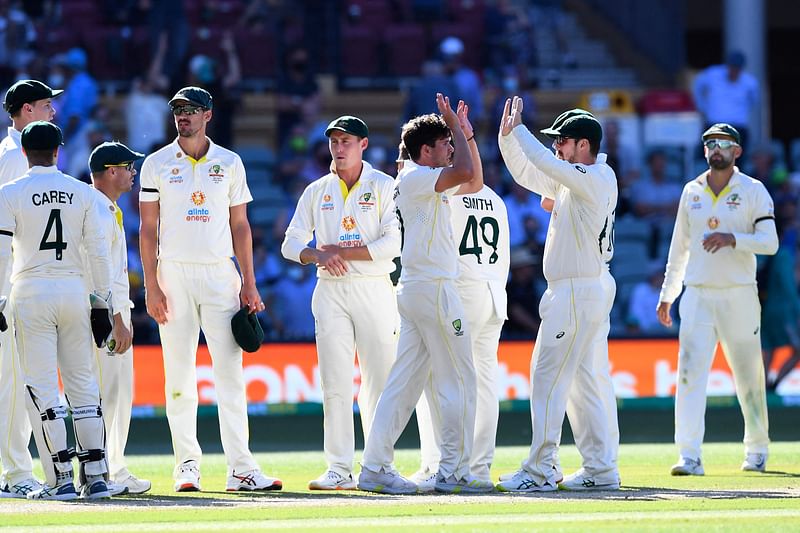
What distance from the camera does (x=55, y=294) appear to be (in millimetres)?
8922

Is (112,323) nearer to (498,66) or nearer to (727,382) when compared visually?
(727,382)

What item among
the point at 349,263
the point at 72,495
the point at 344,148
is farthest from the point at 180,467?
the point at 344,148

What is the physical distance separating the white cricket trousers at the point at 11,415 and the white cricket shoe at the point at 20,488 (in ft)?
0.08

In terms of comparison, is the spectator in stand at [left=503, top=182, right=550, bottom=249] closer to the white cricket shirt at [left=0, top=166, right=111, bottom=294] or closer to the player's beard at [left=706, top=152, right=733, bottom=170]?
the player's beard at [left=706, top=152, right=733, bottom=170]

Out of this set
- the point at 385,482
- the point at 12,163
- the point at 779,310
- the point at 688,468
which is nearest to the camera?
the point at 385,482

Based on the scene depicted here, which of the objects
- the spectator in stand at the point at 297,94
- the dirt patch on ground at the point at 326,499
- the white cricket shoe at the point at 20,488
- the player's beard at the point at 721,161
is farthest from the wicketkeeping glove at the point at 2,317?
the spectator in stand at the point at 297,94

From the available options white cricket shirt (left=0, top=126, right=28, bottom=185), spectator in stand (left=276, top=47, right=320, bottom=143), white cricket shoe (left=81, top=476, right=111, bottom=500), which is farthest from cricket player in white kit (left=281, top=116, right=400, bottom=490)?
spectator in stand (left=276, top=47, right=320, bottom=143)

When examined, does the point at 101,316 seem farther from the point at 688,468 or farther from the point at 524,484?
the point at 688,468

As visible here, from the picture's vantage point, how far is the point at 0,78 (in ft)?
67.4

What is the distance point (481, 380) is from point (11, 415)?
3008 millimetres

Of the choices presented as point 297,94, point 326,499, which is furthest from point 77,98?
point 326,499

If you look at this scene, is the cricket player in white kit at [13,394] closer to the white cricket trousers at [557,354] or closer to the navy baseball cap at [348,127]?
the navy baseball cap at [348,127]

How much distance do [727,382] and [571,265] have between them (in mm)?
6157

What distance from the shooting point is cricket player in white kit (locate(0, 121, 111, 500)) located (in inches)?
352
